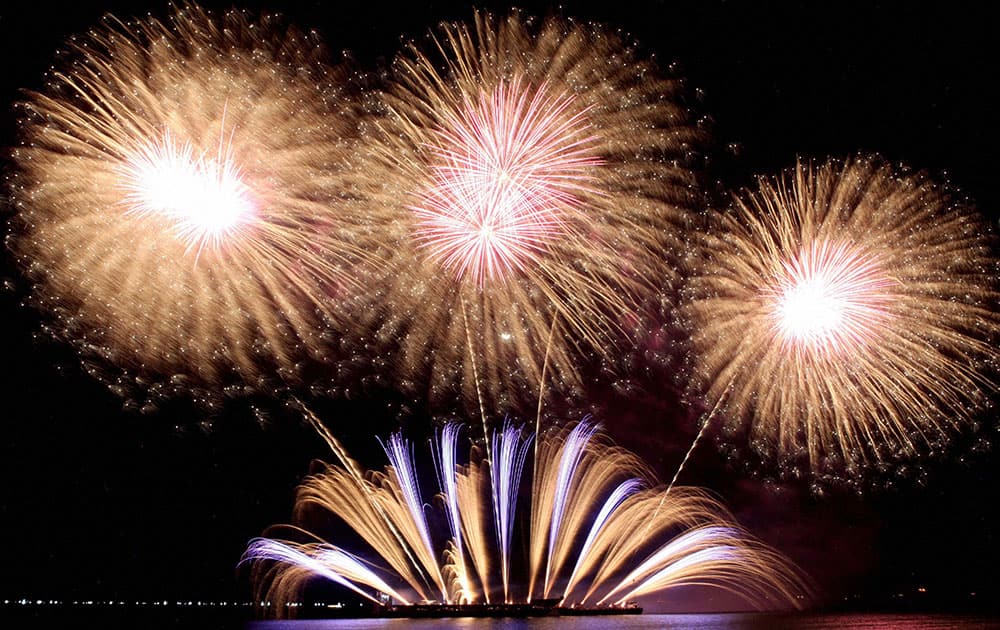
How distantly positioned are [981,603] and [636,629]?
98.5 meters

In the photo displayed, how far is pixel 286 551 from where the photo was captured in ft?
124

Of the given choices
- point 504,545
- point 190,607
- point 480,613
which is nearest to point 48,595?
point 190,607

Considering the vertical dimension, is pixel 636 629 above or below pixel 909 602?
below

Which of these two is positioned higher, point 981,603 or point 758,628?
point 981,603

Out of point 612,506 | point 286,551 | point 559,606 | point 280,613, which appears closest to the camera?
point 612,506

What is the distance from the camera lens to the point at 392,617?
82312 mm

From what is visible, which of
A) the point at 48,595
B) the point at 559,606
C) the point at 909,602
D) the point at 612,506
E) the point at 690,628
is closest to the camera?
the point at 612,506

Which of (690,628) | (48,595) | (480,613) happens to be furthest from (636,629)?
(48,595)

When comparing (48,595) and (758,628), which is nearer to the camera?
(758,628)

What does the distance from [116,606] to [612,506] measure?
137279 millimetres

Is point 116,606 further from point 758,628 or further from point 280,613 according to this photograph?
point 758,628

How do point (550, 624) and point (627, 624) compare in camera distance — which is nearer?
point (550, 624)

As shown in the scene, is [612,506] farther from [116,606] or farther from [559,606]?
[116,606]

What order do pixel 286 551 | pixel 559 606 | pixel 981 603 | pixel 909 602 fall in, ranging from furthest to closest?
pixel 909 602
pixel 981 603
pixel 559 606
pixel 286 551
